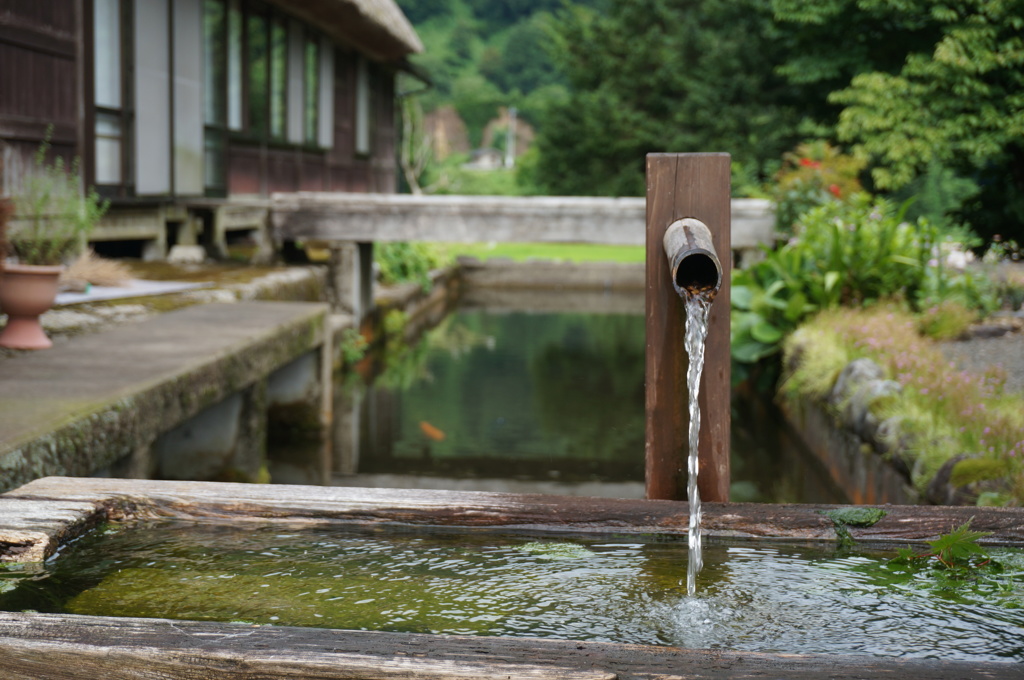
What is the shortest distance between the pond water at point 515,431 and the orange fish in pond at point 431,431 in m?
0.01

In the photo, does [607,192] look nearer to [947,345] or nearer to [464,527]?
[947,345]

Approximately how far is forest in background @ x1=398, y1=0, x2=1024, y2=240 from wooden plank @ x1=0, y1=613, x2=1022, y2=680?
4.98 m

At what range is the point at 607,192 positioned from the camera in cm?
2925

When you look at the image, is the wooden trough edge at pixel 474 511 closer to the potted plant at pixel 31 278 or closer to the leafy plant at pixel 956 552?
the leafy plant at pixel 956 552

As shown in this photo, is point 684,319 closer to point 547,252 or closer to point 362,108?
point 362,108

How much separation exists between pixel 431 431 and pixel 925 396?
13.3 ft

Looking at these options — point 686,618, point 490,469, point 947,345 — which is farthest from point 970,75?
point 686,618

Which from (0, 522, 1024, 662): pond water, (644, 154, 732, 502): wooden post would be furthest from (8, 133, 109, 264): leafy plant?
(644, 154, 732, 502): wooden post

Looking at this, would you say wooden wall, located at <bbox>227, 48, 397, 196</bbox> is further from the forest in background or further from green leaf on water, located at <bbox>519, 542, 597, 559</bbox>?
green leaf on water, located at <bbox>519, 542, 597, 559</bbox>

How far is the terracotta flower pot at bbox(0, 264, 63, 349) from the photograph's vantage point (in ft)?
17.2

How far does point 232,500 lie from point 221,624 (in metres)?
1.04

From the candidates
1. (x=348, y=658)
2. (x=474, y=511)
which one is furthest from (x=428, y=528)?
(x=348, y=658)

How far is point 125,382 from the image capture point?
452cm

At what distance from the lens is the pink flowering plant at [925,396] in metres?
4.47
